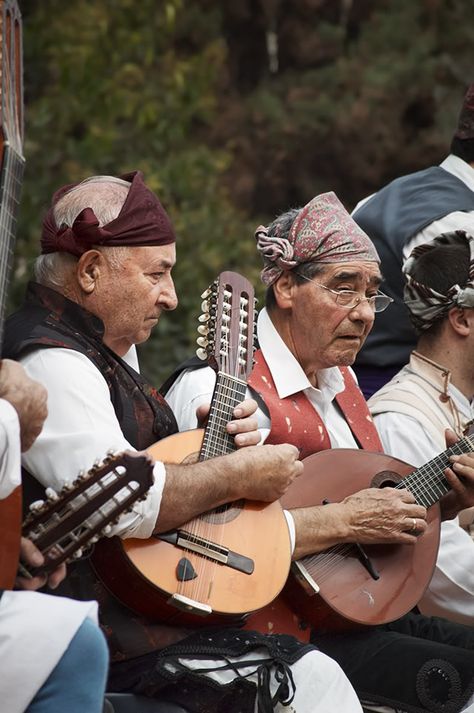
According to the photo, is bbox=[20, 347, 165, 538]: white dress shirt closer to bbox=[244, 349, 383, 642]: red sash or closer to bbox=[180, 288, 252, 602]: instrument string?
bbox=[180, 288, 252, 602]: instrument string

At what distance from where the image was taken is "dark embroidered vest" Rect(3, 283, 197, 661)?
12.4 feet

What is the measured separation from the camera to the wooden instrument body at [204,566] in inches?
146

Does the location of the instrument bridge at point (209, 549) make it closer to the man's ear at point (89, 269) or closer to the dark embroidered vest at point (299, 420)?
the dark embroidered vest at point (299, 420)

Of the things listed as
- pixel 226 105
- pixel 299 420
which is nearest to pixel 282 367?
pixel 299 420

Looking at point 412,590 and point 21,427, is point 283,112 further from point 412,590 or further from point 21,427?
point 21,427

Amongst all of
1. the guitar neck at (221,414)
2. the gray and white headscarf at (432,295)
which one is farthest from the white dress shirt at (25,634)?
the gray and white headscarf at (432,295)

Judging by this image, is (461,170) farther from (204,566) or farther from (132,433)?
(204,566)

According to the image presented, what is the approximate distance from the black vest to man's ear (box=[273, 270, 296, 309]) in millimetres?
830

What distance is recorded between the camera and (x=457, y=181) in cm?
561

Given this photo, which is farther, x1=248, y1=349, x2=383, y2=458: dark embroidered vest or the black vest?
the black vest

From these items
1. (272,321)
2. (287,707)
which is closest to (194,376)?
(272,321)

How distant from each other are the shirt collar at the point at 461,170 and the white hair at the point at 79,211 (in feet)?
6.24

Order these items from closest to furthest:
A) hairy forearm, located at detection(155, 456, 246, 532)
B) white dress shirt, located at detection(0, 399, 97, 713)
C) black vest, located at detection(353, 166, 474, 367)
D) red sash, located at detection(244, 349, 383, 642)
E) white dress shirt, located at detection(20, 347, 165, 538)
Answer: white dress shirt, located at detection(0, 399, 97, 713), white dress shirt, located at detection(20, 347, 165, 538), hairy forearm, located at detection(155, 456, 246, 532), red sash, located at detection(244, 349, 383, 642), black vest, located at detection(353, 166, 474, 367)

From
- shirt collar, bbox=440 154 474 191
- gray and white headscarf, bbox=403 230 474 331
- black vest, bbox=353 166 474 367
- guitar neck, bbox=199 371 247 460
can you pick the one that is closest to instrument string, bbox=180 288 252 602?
guitar neck, bbox=199 371 247 460
